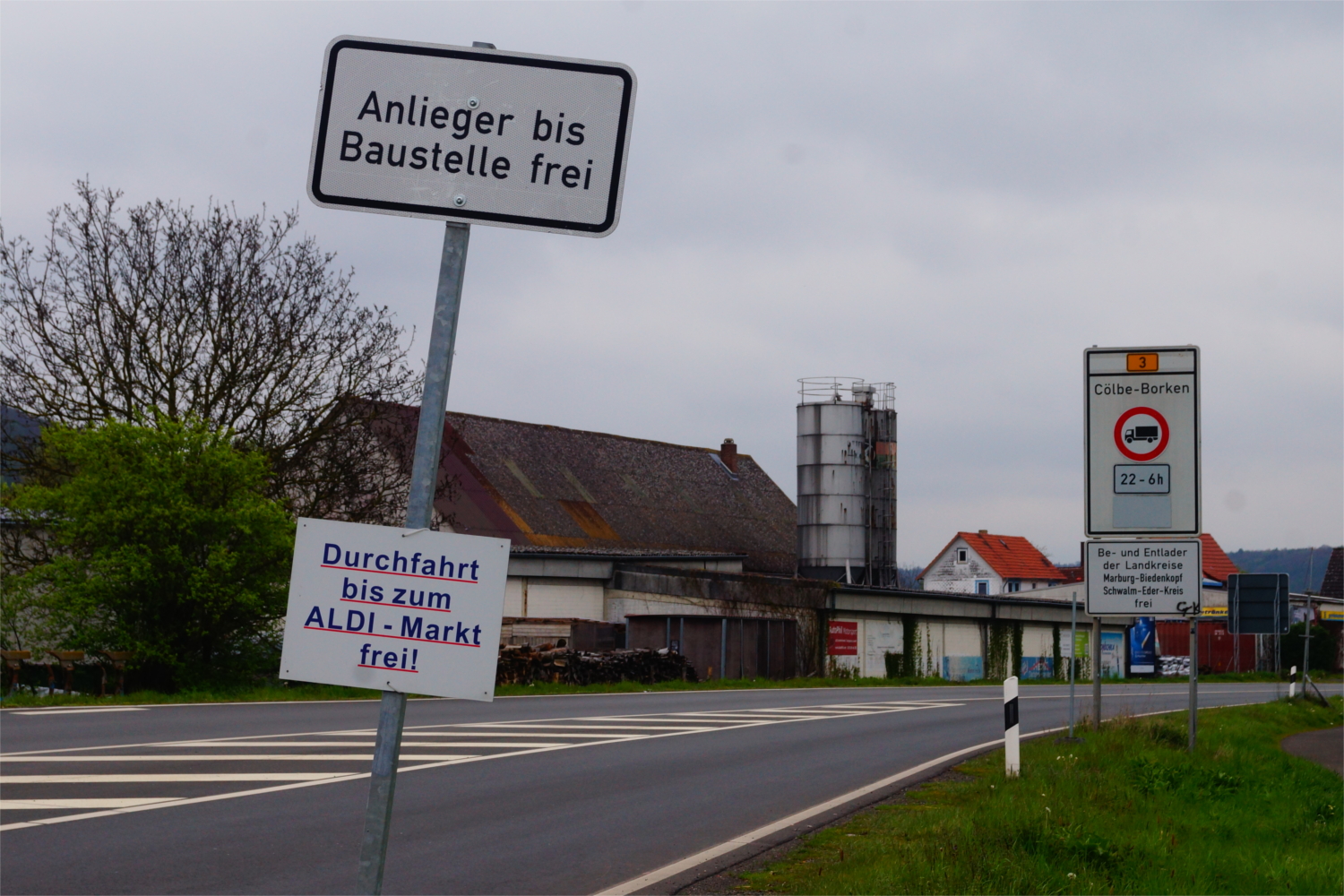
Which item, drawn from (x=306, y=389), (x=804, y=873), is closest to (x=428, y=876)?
(x=804, y=873)

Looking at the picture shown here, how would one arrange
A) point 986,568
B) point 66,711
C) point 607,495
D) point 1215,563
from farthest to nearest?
point 986,568 < point 1215,563 < point 607,495 < point 66,711

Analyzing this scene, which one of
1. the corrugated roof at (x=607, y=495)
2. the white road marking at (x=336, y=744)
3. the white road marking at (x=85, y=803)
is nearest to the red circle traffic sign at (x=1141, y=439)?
the white road marking at (x=336, y=744)

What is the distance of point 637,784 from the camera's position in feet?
41.6

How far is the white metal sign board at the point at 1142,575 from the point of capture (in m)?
12.7

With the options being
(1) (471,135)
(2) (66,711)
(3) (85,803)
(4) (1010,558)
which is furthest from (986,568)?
(1) (471,135)

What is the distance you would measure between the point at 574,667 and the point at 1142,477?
24065mm

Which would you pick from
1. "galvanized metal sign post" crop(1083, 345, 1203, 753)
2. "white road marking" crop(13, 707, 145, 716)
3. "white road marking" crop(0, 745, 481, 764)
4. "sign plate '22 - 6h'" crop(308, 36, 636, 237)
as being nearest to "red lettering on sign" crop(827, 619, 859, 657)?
"white road marking" crop(13, 707, 145, 716)

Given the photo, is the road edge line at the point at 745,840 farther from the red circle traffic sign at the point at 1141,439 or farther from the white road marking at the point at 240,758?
the white road marking at the point at 240,758

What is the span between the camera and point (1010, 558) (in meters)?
103

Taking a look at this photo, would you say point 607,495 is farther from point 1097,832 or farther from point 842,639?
point 1097,832

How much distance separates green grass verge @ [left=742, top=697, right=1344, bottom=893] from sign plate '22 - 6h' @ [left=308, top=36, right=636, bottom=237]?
485 cm

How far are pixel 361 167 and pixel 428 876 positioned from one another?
19.7 ft

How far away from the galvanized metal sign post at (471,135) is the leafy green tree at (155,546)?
78.5 ft

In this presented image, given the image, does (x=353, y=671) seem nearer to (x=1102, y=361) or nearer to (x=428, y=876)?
(x=428, y=876)
